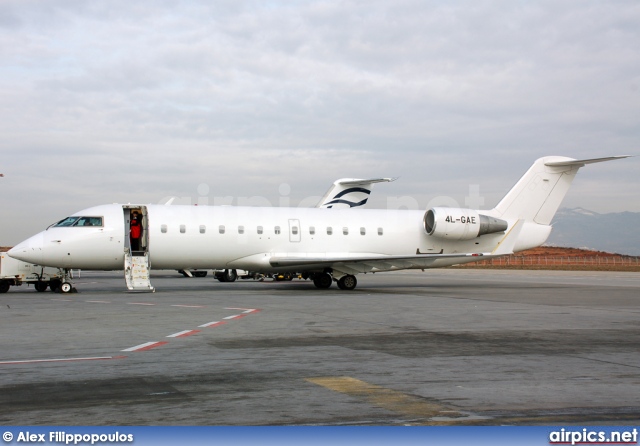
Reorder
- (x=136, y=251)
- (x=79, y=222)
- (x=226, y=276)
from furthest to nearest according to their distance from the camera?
(x=226, y=276)
(x=136, y=251)
(x=79, y=222)

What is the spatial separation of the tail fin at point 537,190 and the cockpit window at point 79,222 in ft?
57.6

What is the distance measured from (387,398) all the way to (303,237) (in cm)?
2149

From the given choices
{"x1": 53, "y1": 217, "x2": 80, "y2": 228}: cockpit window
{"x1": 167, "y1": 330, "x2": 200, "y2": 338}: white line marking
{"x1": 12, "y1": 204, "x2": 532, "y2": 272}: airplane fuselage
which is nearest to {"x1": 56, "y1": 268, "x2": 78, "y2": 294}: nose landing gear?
{"x1": 12, "y1": 204, "x2": 532, "y2": 272}: airplane fuselage

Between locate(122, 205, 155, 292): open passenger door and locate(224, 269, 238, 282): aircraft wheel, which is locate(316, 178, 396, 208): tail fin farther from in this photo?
locate(122, 205, 155, 292): open passenger door

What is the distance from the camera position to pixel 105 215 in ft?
86.3

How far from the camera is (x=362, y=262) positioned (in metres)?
27.8

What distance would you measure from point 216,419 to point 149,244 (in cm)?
2080

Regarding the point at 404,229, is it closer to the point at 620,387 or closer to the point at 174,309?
the point at 174,309

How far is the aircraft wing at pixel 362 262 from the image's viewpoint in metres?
27.4

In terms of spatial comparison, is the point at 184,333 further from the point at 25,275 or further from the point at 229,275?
the point at 229,275

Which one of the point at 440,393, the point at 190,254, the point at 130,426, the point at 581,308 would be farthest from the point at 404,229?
the point at 130,426

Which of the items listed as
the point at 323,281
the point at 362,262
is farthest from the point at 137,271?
the point at 362,262

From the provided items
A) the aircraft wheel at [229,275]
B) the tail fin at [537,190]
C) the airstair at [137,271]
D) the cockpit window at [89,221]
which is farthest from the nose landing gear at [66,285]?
the tail fin at [537,190]

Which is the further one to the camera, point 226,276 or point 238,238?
point 226,276
